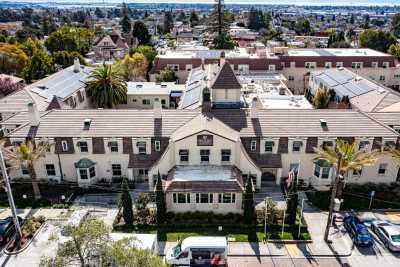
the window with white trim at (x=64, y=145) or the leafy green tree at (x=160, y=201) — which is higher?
the window with white trim at (x=64, y=145)

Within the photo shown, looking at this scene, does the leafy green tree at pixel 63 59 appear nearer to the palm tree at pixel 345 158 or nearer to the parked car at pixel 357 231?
the palm tree at pixel 345 158

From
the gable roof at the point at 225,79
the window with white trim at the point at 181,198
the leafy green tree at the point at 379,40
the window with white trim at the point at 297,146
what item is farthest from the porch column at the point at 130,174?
the leafy green tree at the point at 379,40

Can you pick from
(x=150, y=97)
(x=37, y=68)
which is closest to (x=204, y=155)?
(x=150, y=97)

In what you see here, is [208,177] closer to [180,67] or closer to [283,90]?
[283,90]

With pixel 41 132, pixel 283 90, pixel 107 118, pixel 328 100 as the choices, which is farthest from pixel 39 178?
pixel 328 100

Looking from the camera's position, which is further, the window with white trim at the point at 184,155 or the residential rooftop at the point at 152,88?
the residential rooftop at the point at 152,88

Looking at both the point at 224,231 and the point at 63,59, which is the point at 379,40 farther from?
the point at 224,231
